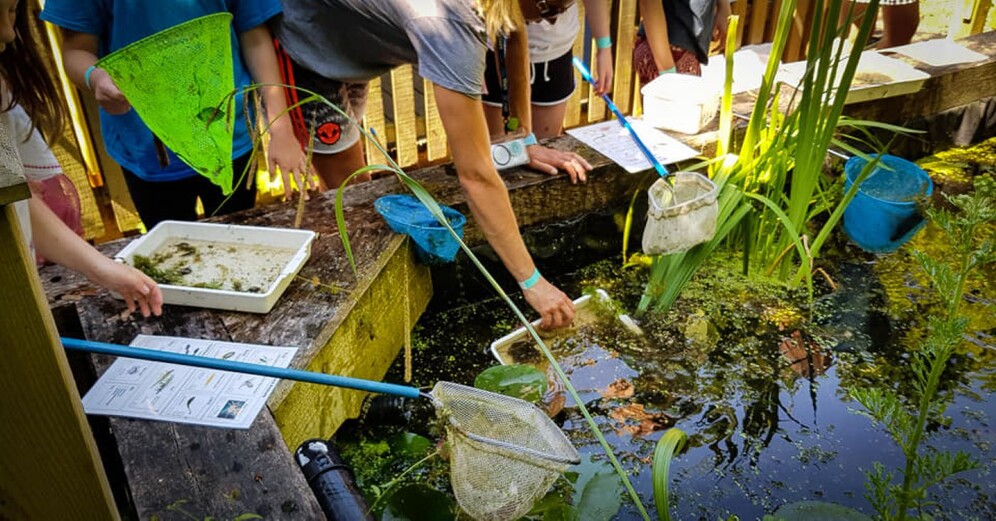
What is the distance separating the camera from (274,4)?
2365 mm

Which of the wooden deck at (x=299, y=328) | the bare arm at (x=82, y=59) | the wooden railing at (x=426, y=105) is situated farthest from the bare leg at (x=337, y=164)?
the wooden railing at (x=426, y=105)

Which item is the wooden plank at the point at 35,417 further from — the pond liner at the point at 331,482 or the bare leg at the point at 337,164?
the bare leg at the point at 337,164

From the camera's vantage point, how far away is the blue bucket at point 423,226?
7.80ft

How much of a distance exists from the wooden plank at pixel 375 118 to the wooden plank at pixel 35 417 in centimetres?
338

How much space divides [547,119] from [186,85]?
2.08m

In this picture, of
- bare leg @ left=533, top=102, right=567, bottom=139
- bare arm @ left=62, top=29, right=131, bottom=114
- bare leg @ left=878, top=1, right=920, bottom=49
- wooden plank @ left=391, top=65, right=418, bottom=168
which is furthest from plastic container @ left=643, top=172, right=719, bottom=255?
bare leg @ left=878, top=1, right=920, bottom=49

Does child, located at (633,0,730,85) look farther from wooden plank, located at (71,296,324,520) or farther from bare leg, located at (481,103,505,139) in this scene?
wooden plank, located at (71,296,324,520)

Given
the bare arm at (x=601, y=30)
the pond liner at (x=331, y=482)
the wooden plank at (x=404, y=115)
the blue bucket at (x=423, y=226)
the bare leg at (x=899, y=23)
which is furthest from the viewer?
the bare leg at (x=899, y=23)

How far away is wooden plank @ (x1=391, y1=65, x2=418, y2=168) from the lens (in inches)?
160

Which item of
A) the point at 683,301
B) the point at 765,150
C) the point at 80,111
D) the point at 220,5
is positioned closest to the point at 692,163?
the point at 765,150

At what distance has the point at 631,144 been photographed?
302cm

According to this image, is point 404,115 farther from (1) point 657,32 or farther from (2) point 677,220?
(2) point 677,220

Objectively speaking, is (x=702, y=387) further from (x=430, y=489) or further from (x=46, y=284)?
(x=46, y=284)

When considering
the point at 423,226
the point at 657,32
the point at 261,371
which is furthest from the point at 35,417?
the point at 657,32
